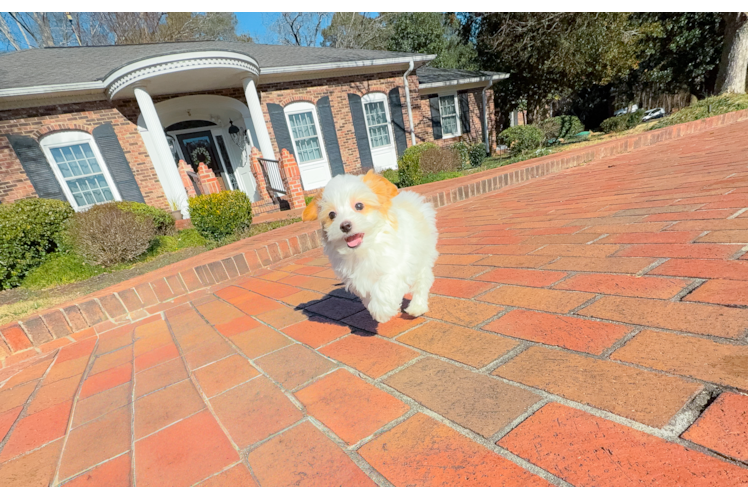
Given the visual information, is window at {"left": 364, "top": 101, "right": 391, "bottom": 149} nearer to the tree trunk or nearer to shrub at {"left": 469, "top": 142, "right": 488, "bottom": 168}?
shrub at {"left": 469, "top": 142, "right": 488, "bottom": 168}

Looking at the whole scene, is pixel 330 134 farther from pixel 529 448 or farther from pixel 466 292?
pixel 529 448

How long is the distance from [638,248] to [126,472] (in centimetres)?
304

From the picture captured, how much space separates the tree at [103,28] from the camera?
1989cm

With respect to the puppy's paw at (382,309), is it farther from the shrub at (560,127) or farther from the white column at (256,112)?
the shrub at (560,127)

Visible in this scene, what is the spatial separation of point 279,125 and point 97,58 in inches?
272

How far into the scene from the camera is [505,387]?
1298 millimetres

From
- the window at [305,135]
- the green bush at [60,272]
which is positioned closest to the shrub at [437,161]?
the window at [305,135]

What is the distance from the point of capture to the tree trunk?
1377cm

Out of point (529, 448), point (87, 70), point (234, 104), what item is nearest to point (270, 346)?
point (529, 448)

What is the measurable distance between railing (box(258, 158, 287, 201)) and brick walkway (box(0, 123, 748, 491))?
25.8 feet

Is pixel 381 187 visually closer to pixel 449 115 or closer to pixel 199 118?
pixel 199 118

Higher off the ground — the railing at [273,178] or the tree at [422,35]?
the tree at [422,35]

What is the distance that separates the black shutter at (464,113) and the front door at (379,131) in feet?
16.5

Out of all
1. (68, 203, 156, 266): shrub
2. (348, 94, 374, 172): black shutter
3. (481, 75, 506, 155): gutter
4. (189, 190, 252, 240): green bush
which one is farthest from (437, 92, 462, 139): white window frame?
(68, 203, 156, 266): shrub
